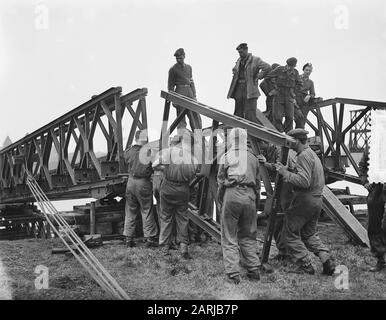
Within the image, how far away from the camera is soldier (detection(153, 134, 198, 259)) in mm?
7688

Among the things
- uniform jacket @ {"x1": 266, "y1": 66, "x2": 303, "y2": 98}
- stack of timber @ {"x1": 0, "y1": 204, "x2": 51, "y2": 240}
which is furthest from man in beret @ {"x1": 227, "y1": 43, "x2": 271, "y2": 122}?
stack of timber @ {"x1": 0, "y1": 204, "x2": 51, "y2": 240}

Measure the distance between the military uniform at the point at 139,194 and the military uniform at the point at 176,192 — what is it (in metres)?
0.77

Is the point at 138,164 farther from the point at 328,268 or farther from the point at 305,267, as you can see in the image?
the point at 328,268

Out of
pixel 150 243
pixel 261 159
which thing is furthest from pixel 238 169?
pixel 150 243

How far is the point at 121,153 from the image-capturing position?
9336mm

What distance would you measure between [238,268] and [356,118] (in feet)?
20.5

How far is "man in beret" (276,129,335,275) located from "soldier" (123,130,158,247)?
313 cm

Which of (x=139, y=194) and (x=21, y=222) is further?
(x=21, y=222)

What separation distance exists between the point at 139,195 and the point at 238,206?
310 centimetres

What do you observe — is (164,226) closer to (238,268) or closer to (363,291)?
(238,268)

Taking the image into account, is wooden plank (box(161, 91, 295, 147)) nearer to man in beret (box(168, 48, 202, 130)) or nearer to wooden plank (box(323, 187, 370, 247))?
man in beret (box(168, 48, 202, 130))

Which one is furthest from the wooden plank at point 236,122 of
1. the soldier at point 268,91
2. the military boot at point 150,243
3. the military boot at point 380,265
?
the soldier at point 268,91

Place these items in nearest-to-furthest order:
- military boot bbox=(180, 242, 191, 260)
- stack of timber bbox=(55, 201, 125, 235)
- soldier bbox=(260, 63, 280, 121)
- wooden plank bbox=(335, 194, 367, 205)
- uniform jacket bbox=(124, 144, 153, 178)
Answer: military boot bbox=(180, 242, 191, 260) < uniform jacket bbox=(124, 144, 153, 178) < stack of timber bbox=(55, 201, 125, 235) < wooden plank bbox=(335, 194, 367, 205) < soldier bbox=(260, 63, 280, 121)
